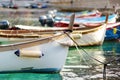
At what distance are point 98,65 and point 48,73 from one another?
2574 millimetres

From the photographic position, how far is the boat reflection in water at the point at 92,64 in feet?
41.9

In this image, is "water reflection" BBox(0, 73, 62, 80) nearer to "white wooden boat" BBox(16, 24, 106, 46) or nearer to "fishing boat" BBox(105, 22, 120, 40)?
"white wooden boat" BBox(16, 24, 106, 46)

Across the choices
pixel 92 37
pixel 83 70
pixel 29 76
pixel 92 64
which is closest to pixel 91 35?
pixel 92 37

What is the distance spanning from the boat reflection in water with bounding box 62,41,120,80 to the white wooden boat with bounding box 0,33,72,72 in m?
0.69

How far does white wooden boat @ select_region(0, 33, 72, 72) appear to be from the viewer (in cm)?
1200

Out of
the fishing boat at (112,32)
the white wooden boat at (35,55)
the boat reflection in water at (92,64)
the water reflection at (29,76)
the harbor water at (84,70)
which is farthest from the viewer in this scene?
the fishing boat at (112,32)

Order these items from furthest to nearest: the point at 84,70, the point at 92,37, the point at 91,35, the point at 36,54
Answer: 1. the point at 92,37
2. the point at 91,35
3. the point at 84,70
4. the point at 36,54

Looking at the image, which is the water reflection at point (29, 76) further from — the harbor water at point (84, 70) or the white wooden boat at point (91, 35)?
the white wooden boat at point (91, 35)

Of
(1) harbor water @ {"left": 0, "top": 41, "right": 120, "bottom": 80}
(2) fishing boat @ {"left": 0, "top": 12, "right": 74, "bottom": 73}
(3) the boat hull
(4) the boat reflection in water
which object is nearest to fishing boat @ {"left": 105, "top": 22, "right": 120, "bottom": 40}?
(3) the boat hull

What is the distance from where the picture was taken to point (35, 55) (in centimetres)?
1208

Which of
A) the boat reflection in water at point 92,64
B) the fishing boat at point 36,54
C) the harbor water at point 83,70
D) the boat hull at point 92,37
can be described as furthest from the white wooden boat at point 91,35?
the fishing boat at point 36,54

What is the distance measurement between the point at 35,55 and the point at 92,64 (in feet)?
10.6

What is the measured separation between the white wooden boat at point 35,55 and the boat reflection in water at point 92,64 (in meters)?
0.69

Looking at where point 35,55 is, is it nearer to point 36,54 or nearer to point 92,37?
point 36,54
